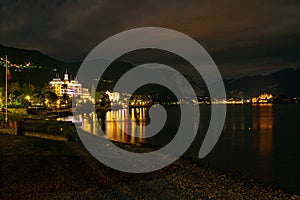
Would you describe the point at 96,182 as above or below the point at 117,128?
above

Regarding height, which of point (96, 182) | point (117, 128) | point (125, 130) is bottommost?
point (125, 130)

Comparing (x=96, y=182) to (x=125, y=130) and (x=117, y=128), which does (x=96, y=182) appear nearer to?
(x=125, y=130)

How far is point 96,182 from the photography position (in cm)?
1354

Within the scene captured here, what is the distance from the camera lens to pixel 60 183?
42.5 feet

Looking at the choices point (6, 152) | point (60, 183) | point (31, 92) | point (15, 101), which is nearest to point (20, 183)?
point (60, 183)

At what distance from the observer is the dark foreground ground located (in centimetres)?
1183

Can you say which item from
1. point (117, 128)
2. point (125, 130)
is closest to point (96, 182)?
point (125, 130)

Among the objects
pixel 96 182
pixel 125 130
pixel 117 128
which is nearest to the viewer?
pixel 96 182

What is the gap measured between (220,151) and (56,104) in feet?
258

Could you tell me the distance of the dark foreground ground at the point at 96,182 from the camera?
38.8 feet

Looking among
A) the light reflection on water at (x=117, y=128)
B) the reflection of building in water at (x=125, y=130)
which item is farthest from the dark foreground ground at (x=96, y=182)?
the reflection of building in water at (x=125, y=130)

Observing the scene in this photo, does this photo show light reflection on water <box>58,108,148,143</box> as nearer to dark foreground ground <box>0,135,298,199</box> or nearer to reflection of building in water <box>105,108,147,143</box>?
reflection of building in water <box>105,108,147,143</box>

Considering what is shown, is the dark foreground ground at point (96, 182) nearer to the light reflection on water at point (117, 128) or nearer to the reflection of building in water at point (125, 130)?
the light reflection on water at point (117, 128)

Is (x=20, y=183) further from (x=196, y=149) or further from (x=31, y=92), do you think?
(x=31, y=92)
